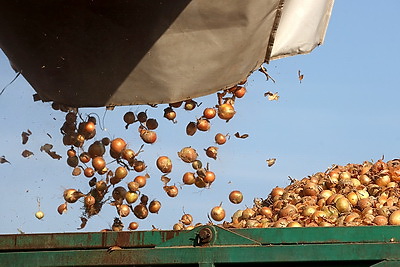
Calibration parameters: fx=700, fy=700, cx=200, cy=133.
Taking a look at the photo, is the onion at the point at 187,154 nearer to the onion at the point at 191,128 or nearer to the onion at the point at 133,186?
the onion at the point at 191,128

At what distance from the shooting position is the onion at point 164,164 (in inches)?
223

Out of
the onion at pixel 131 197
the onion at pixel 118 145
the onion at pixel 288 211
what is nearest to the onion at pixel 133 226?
the onion at pixel 131 197

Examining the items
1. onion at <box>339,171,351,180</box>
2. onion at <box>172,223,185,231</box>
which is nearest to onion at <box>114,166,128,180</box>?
onion at <box>172,223,185,231</box>

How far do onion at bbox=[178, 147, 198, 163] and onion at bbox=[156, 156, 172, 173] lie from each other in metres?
0.14

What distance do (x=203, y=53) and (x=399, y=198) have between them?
5.44ft

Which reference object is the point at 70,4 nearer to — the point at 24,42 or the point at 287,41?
the point at 24,42

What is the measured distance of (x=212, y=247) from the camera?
3.44 metres

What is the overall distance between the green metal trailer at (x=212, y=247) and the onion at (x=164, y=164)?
78.1 inches

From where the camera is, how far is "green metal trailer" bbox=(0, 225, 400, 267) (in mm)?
3229

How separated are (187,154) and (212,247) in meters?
2.38

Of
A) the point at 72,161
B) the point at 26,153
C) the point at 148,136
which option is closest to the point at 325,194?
the point at 148,136

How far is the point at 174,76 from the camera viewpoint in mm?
4684

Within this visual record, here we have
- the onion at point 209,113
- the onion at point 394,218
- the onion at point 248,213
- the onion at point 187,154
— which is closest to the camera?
the onion at point 394,218

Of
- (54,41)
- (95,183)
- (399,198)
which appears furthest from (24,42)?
(399,198)
